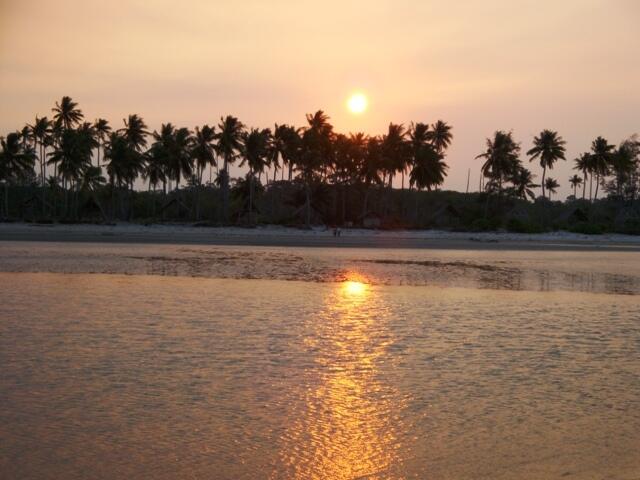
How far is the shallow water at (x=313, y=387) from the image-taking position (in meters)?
6.09

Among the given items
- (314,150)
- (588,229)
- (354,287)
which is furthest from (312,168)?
(354,287)

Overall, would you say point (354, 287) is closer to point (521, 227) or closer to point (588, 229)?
point (521, 227)

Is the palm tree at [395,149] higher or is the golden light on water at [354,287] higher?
the palm tree at [395,149]

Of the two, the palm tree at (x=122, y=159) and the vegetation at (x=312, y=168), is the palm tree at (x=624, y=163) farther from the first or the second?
the palm tree at (x=122, y=159)

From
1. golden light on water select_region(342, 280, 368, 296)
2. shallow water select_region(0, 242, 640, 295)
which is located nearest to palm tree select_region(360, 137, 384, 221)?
shallow water select_region(0, 242, 640, 295)

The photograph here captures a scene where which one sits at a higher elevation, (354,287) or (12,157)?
(12,157)

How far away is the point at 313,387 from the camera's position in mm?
8711

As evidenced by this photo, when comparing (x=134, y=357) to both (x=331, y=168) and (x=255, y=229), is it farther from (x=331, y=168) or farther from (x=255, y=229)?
(x=331, y=168)

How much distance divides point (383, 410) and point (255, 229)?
6468cm

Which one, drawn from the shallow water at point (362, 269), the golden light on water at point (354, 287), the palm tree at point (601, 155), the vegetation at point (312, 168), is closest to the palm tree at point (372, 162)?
the vegetation at point (312, 168)

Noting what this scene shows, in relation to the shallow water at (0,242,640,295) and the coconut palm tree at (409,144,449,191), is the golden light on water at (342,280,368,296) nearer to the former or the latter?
the shallow water at (0,242,640,295)

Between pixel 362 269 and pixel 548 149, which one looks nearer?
A: pixel 362 269

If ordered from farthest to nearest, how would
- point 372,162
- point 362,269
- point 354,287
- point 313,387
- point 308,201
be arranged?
point 372,162, point 308,201, point 362,269, point 354,287, point 313,387

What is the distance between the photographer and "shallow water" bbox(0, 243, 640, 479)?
609 centimetres
